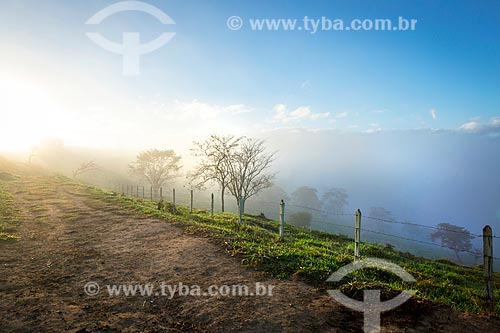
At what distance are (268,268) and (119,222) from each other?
1023 centimetres

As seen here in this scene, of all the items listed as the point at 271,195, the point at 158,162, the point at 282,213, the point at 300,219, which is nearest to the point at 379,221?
the point at 271,195

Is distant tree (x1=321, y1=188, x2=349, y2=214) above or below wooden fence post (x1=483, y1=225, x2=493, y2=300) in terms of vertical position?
below

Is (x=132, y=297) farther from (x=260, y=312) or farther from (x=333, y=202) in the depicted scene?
(x=333, y=202)

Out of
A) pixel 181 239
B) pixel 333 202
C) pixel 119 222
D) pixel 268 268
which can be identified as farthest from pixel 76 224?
pixel 333 202

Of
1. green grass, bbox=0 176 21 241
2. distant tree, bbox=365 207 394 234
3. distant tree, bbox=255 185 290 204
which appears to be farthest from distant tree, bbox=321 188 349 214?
green grass, bbox=0 176 21 241

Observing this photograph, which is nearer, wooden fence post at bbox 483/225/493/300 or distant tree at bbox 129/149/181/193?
wooden fence post at bbox 483/225/493/300

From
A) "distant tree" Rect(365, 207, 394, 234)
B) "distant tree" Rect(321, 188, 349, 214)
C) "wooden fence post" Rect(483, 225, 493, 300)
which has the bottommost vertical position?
"distant tree" Rect(365, 207, 394, 234)

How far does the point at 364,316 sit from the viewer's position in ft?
16.9

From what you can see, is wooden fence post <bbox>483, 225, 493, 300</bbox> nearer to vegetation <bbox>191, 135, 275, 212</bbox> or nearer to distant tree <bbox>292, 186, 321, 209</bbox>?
vegetation <bbox>191, 135, 275, 212</bbox>

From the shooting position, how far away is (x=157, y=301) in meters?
5.70

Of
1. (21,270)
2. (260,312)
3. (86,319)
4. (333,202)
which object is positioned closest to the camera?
(86,319)

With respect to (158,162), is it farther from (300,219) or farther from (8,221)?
(8,221)

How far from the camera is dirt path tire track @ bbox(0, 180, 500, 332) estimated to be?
→ 4.75 m

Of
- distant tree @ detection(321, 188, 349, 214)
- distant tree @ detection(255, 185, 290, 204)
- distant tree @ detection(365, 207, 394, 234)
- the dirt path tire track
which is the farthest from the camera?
distant tree @ detection(321, 188, 349, 214)
